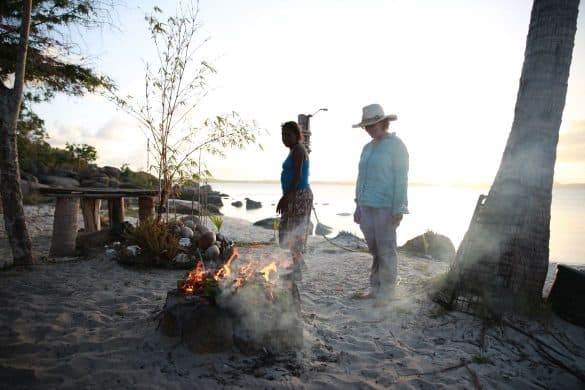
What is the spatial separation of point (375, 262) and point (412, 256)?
Result: 4.32 metres

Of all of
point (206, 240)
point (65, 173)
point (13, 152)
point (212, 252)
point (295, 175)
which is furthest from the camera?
point (65, 173)

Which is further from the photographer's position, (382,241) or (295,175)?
(295,175)

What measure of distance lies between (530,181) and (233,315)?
3.95 meters

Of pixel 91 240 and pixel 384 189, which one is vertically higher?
pixel 384 189

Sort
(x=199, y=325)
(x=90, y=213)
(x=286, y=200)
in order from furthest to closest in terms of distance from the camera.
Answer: (x=90, y=213)
(x=286, y=200)
(x=199, y=325)

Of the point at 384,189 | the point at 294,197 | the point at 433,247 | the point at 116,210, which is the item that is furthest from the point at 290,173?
the point at 433,247

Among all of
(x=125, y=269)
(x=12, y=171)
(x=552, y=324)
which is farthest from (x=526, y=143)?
(x=12, y=171)

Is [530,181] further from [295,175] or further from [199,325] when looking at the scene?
[199,325]

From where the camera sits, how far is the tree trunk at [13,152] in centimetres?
497

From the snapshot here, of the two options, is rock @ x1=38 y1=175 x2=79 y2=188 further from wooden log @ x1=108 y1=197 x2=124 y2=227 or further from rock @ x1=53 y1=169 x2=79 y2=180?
wooden log @ x1=108 y1=197 x2=124 y2=227

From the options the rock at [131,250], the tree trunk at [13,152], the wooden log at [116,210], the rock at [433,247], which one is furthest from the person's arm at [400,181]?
the wooden log at [116,210]

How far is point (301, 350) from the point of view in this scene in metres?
3.22

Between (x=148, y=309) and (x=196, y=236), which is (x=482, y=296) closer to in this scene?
(x=148, y=309)

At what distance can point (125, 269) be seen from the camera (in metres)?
5.75
